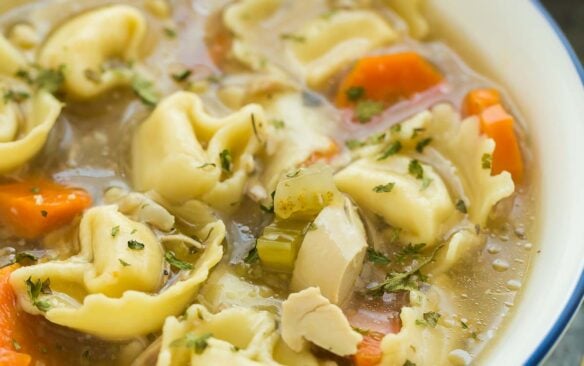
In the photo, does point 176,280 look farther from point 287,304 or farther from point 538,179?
point 538,179

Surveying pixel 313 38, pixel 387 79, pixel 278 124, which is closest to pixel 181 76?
pixel 278 124

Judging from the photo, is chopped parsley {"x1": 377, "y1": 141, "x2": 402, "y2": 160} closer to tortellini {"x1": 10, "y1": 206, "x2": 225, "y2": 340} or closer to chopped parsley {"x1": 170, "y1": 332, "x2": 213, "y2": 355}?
tortellini {"x1": 10, "y1": 206, "x2": 225, "y2": 340}

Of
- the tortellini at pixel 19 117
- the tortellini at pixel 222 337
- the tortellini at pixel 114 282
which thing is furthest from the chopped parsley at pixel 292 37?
the tortellini at pixel 222 337

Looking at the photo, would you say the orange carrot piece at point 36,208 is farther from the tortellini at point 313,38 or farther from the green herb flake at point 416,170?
the green herb flake at point 416,170

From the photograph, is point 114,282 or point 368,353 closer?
point 368,353

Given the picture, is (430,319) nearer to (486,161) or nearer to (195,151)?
(486,161)
